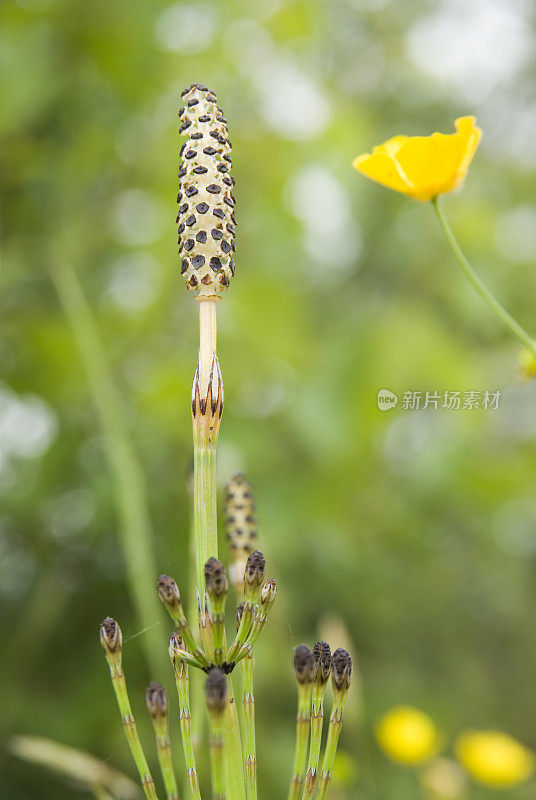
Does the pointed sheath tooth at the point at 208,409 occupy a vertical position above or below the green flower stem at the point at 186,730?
above

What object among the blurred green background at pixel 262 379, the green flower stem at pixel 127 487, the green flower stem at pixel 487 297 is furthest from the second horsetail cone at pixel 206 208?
the blurred green background at pixel 262 379

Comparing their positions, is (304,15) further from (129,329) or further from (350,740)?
(350,740)

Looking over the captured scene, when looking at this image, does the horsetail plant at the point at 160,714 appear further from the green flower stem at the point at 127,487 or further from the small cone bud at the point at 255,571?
the green flower stem at the point at 127,487

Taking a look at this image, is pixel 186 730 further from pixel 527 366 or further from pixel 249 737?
pixel 527 366

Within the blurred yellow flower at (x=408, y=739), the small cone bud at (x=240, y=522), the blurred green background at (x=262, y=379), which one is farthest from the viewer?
the blurred green background at (x=262, y=379)

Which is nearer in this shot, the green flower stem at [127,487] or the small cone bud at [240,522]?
the small cone bud at [240,522]

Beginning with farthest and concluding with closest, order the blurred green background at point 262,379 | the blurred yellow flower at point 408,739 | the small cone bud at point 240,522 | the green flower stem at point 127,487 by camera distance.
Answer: the blurred green background at point 262,379 → the blurred yellow flower at point 408,739 → the green flower stem at point 127,487 → the small cone bud at point 240,522

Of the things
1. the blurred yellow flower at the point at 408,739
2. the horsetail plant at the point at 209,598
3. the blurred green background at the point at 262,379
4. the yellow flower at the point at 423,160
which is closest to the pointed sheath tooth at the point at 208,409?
the horsetail plant at the point at 209,598

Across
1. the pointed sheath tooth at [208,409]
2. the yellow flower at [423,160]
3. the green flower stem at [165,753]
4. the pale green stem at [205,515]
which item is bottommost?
the green flower stem at [165,753]

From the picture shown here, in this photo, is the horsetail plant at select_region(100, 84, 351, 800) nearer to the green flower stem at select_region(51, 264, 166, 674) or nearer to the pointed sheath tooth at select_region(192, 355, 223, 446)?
the pointed sheath tooth at select_region(192, 355, 223, 446)
